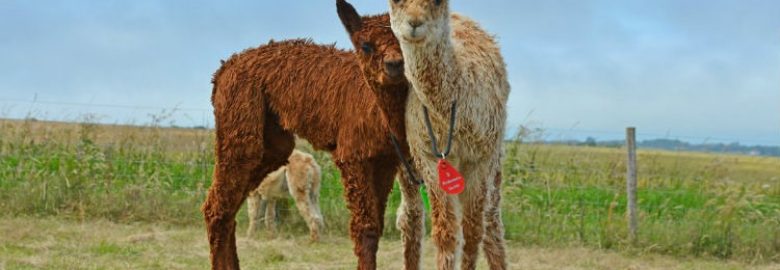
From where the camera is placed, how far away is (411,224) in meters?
6.59

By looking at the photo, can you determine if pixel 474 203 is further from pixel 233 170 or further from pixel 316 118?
pixel 233 170

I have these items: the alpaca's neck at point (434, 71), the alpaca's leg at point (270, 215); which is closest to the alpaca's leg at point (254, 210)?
the alpaca's leg at point (270, 215)

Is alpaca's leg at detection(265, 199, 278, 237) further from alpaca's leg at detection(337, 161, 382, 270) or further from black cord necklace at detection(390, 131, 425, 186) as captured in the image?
alpaca's leg at detection(337, 161, 382, 270)

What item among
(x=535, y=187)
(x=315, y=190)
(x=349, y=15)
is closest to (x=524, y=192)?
(x=535, y=187)

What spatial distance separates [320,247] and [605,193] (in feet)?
12.8

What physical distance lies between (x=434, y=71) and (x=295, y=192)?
5732mm

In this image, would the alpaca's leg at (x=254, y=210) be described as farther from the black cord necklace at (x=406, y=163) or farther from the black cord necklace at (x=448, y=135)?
the black cord necklace at (x=448, y=135)

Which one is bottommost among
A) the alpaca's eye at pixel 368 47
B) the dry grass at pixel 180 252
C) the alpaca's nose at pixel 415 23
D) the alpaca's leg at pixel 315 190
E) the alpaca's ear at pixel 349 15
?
the dry grass at pixel 180 252

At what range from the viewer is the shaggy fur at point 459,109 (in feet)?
16.7

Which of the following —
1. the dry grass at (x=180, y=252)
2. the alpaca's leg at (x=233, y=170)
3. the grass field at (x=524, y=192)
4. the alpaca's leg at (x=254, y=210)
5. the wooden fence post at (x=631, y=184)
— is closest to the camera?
the alpaca's leg at (x=233, y=170)

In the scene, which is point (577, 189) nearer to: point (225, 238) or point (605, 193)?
point (605, 193)

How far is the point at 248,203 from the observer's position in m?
11.1

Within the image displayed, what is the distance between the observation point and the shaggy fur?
509 cm

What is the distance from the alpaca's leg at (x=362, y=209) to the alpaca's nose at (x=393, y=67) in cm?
79
